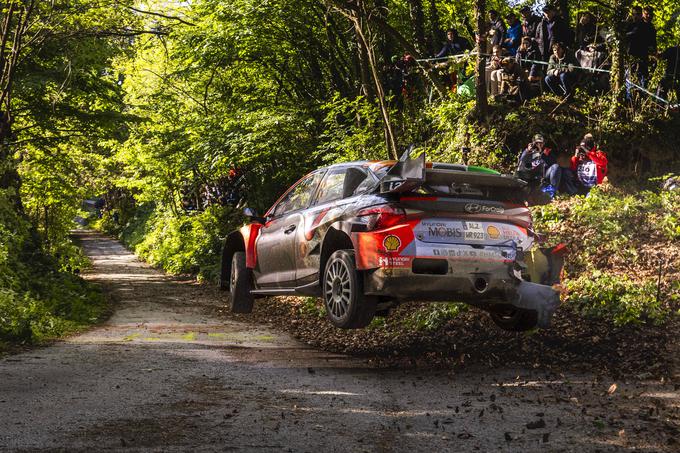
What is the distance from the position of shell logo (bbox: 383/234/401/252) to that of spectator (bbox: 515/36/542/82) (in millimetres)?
9223

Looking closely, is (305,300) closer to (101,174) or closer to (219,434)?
(219,434)

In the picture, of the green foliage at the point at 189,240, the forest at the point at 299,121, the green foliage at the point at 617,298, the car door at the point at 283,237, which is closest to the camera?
the car door at the point at 283,237

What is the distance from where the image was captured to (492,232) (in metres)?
7.93

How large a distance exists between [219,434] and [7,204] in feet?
40.2

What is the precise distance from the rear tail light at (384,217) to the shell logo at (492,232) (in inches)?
34.3

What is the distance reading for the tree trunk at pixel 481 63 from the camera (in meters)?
13.9

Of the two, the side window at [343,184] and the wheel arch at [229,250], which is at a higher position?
the side window at [343,184]

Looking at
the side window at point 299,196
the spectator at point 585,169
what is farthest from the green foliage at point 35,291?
the spectator at point 585,169

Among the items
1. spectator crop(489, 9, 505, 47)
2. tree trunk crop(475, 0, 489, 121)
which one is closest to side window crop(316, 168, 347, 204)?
tree trunk crop(475, 0, 489, 121)

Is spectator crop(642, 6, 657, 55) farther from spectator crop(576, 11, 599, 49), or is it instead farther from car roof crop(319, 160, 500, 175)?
car roof crop(319, 160, 500, 175)

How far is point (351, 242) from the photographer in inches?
324

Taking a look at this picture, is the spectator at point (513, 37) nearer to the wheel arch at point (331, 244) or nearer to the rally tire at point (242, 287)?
the rally tire at point (242, 287)

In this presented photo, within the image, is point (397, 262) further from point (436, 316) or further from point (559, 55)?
point (559, 55)

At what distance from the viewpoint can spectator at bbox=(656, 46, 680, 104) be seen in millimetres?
15250
